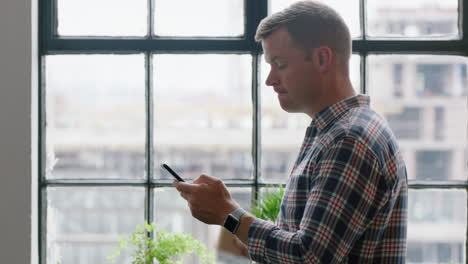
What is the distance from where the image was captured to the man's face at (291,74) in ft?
5.13

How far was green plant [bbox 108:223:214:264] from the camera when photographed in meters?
2.49

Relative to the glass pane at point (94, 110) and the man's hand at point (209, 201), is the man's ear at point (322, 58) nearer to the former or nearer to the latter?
the man's hand at point (209, 201)

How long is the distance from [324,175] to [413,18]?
1628 mm

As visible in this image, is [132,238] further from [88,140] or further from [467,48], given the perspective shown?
[467,48]

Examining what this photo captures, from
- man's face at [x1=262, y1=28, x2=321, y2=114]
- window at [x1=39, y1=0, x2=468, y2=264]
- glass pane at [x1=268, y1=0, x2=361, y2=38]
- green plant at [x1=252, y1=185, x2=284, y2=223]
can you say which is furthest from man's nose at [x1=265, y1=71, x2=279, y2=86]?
glass pane at [x1=268, y1=0, x2=361, y2=38]

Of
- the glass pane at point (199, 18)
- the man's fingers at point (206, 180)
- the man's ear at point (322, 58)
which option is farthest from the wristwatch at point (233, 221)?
the glass pane at point (199, 18)

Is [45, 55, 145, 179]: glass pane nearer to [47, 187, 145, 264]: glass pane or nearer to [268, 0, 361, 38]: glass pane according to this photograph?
[47, 187, 145, 264]: glass pane

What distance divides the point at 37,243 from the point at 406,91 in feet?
5.82

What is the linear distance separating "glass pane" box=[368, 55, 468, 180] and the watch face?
4.76ft

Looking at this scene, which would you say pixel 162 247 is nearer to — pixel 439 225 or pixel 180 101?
pixel 180 101

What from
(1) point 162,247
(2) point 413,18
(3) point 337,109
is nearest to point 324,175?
(3) point 337,109

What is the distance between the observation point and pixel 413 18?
2.78 meters

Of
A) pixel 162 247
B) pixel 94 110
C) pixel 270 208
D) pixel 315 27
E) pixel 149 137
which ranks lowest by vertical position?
pixel 162 247

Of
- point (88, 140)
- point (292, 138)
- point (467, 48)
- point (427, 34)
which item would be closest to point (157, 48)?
point (88, 140)
